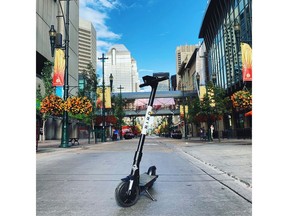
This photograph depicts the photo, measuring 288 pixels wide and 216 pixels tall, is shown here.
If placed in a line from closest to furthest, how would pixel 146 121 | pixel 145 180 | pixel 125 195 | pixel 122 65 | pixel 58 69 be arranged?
pixel 125 195 < pixel 146 121 < pixel 145 180 < pixel 58 69 < pixel 122 65

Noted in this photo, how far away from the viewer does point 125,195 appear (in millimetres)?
4352

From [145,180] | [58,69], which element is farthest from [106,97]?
[145,180]

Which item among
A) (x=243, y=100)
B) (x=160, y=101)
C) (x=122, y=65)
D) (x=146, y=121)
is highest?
(x=122, y=65)

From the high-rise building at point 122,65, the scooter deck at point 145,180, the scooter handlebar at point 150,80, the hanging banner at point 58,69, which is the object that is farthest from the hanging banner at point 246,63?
the hanging banner at point 58,69

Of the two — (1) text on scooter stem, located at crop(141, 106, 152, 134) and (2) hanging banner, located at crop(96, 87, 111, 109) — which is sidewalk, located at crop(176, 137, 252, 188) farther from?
(2) hanging banner, located at crop(96, 87, 111, 109)

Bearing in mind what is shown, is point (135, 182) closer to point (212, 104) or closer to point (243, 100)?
point (243, 100)

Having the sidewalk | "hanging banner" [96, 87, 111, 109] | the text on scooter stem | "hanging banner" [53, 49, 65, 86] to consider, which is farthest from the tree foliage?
the text on scooter stem

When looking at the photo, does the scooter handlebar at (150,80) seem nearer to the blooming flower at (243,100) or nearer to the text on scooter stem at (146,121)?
the text on scooter stem at (146,121)

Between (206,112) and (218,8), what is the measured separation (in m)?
20.6

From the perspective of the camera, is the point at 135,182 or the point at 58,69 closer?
the point at 135,182

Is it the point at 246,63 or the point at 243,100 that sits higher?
the point at 246,63

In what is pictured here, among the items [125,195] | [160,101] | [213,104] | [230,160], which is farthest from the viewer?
[160,101]
